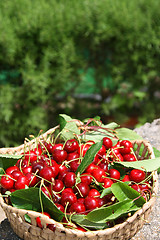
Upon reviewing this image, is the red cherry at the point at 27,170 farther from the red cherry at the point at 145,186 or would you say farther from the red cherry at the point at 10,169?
the red cherry at the point at 145,186

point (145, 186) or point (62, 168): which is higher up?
point (62, 168)

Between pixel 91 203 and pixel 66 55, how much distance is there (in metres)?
2.17

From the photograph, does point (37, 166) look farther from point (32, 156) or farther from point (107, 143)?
point (107, 143)

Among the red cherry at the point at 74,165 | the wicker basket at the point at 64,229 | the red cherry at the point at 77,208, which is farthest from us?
the red cherry at the point at 74,165

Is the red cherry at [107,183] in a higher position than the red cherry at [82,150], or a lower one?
lower

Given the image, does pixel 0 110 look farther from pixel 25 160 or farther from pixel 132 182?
pixel 132 182

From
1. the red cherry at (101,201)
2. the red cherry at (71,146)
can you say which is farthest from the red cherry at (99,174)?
the red cherry at (71,146)

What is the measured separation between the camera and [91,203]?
55.2 inches

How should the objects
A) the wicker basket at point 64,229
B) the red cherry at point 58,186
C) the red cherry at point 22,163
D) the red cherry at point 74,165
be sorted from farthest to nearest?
the red cherry at point 22,163, the red cherry at point 74,165, the red cherry at point 58,186, the wicker basket at point 64,229

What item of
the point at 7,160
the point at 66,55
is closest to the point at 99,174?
the point at 7,160

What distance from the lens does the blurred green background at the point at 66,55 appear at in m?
3.12

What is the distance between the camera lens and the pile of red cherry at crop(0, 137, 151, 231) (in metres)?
1.44

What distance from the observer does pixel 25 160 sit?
5.67 ft

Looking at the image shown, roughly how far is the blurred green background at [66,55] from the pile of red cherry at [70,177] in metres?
1.56
